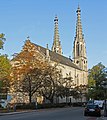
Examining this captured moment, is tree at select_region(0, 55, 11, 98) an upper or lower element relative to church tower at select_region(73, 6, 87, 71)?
lower

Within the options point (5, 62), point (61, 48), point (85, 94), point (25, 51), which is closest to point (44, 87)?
point (25, 51)

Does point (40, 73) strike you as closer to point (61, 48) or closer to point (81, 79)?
point (81, 79)

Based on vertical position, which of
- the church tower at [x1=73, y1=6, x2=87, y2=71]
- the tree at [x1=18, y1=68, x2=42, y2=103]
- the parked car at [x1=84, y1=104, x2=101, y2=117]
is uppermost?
the church tower at [x1=73, y1=6, x2=87, y2=71]

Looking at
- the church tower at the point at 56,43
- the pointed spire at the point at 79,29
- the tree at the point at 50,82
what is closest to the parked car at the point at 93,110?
the tree at the point at 50,82

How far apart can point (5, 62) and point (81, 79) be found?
7763 cm

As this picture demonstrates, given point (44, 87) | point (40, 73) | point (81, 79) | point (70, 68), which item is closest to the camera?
point (40, 73)

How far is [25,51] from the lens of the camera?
61.3m

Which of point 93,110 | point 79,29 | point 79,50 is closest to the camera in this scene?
point 93,110

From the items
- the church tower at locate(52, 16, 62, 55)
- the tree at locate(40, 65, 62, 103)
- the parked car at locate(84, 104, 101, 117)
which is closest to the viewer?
the parked car at locate(84, 104, 101, 117)

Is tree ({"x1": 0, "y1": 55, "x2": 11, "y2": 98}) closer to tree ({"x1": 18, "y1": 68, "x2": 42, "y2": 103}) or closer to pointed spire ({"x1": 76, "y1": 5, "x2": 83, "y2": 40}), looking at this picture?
tree ({"x1": 18, "y1": 68, "x2": 42, "y2": 103})

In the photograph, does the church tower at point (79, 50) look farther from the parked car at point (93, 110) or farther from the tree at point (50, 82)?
the parked car at point (93, 110)

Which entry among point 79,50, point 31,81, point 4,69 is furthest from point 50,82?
point 79,50

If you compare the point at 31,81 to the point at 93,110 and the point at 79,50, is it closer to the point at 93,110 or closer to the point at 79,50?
the point at 93,110

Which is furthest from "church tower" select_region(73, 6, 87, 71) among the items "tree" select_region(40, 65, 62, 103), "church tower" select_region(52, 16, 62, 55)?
"tree" select_region(40, 65, 62, 103)
